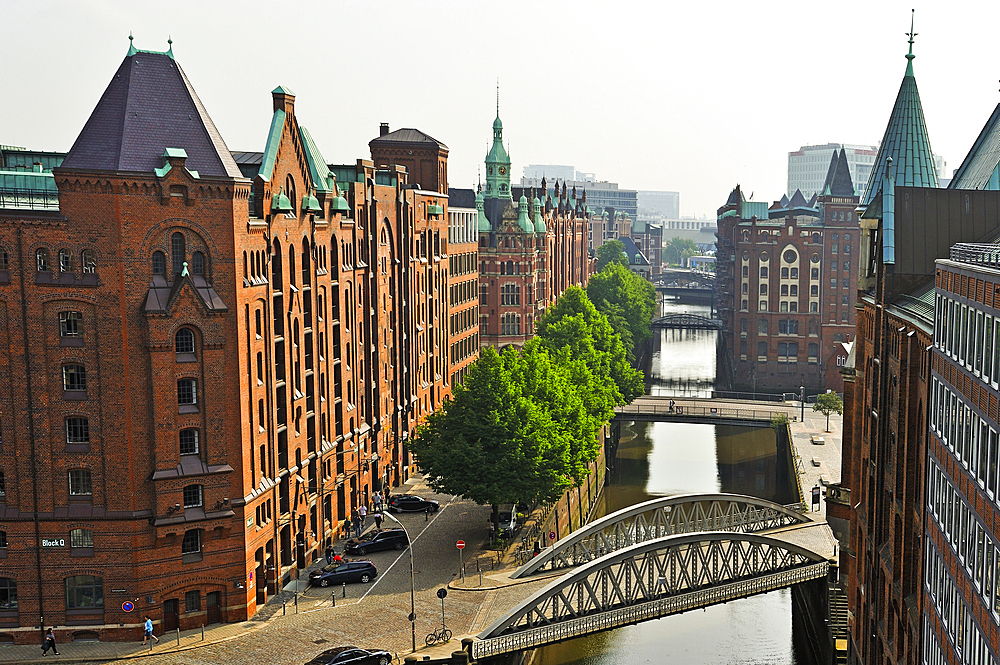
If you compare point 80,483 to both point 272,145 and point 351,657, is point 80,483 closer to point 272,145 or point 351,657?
point 351,657

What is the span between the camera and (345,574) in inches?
2398

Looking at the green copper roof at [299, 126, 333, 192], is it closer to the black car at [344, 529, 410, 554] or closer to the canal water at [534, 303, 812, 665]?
the black car at [344, 529, 410, 554]

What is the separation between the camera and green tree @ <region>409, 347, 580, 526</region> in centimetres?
6788

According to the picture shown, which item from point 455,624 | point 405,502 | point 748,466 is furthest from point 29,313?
point 748,466

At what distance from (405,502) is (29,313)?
32.2 m

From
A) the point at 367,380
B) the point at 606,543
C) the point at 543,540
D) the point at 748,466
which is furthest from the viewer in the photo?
the point at 748,466

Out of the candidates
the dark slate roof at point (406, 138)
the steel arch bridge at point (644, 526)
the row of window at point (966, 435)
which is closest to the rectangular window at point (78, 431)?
the steel arch bridge at point (644, 526)

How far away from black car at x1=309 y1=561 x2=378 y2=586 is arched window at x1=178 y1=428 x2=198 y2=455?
11220mm

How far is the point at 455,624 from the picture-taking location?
5484cm

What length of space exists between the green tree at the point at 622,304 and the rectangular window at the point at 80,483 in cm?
9507

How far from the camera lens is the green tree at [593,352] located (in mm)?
91375

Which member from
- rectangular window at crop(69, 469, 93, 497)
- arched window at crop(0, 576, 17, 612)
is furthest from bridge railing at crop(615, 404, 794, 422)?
arched window at crop(0, 576, 17, 612)

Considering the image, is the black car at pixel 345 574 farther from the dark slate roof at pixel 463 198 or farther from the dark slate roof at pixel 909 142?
the dark slate roof at pixel 463 198

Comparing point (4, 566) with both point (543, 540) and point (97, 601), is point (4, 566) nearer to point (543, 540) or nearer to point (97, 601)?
point (97, 601)
